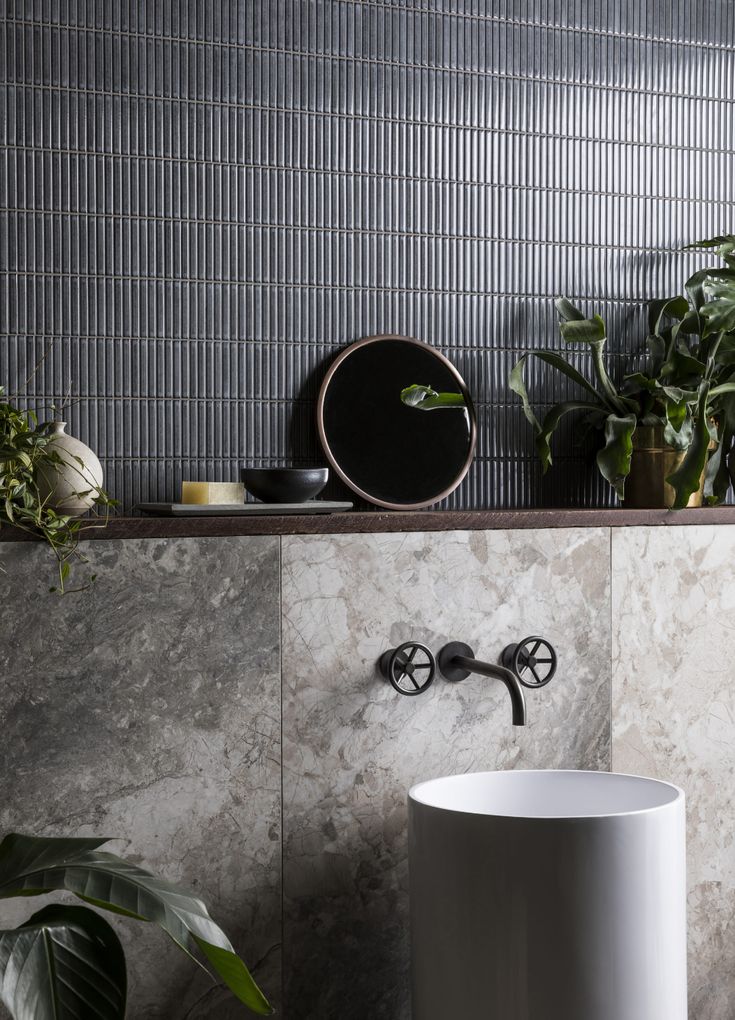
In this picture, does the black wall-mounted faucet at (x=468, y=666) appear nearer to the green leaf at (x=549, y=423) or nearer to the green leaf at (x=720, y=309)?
the green leaf at (x=549, y=423)

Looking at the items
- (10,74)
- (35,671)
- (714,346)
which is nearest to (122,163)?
(10,74)

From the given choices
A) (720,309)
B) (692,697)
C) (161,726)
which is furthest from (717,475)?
(161,726)

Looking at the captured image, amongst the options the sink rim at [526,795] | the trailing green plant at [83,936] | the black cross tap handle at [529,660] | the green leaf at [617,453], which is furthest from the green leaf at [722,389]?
the trailing green plant at [83,936]

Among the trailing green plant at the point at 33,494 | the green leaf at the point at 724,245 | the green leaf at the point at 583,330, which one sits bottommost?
the trailing green plant at the point at 33,494

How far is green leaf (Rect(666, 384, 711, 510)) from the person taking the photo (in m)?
1.72

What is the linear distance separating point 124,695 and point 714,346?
1.11 meters

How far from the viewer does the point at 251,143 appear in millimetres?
1744

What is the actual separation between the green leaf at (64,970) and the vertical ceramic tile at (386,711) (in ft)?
1.33

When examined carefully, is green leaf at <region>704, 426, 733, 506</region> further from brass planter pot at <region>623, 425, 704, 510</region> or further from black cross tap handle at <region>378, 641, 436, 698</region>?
black cross tap handle at <region>378, 641, 436, 698</region>

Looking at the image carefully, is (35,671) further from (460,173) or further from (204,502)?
(460,173)

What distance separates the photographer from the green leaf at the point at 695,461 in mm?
1722

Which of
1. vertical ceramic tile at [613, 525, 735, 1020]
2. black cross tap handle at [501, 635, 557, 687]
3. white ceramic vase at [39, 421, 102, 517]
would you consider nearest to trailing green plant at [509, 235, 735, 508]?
vertical ceramic tile at [613, 525, 735, 1020]

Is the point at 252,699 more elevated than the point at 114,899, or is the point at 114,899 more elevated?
the point at 252,699

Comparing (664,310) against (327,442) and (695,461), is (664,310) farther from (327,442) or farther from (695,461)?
(327,442)
